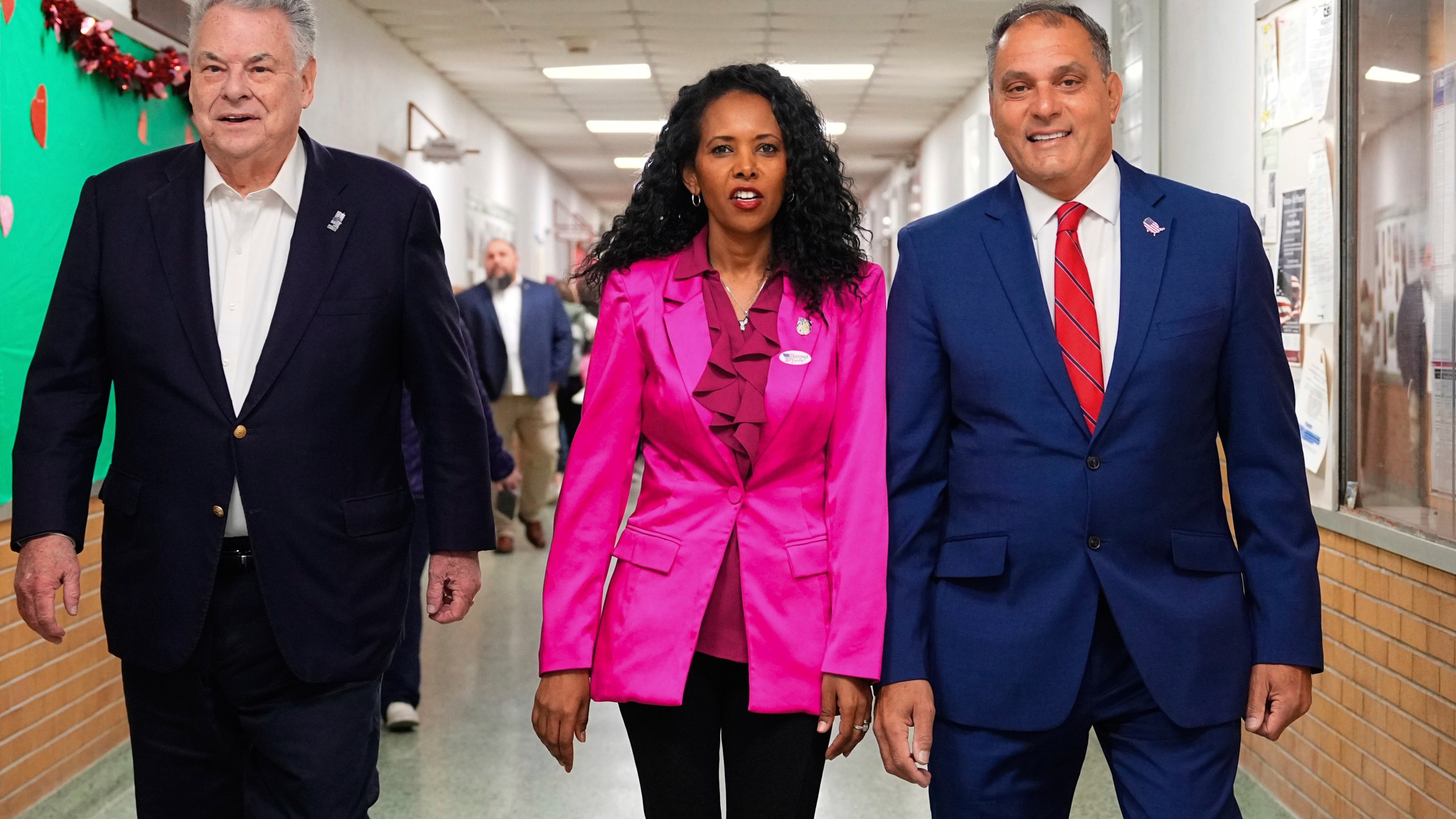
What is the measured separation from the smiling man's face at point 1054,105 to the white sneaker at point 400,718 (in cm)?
315

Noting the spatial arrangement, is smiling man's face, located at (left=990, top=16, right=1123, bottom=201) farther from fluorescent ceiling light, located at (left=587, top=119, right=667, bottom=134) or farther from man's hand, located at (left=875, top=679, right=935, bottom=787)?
fluorescent ceiling light, located at (left=587, top=119, right=667, bottom=134)

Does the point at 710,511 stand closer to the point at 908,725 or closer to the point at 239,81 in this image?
the point at 908,725

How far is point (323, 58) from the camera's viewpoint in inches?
275

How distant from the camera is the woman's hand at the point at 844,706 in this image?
6.25ft

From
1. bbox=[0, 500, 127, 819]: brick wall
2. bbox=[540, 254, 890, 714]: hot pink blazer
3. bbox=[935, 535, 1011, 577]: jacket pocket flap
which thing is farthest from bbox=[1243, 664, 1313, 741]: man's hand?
bbox=[0, 500, 127, 819]: brick wall

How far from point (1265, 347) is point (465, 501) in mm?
1283

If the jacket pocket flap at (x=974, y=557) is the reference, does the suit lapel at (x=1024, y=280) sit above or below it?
above

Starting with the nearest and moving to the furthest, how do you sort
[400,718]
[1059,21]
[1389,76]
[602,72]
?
1. [1059,21]
2. [1389,76]
3. [400,718]
4. [602,72]

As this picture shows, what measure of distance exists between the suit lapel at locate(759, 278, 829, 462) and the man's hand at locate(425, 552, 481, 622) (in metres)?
0.59

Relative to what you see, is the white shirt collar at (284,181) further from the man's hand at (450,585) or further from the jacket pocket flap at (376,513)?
the man's hand at (450,585)

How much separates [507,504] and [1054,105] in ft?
18.9

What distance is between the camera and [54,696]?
11.9 ft

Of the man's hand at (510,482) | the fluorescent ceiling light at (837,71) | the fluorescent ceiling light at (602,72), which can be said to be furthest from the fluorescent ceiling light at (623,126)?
the man's hand at (510,482)

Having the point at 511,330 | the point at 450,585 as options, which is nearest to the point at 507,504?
the point at 511,330
